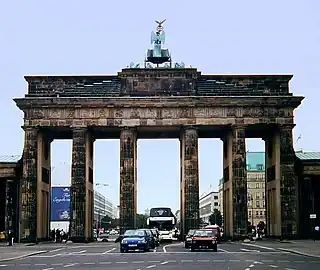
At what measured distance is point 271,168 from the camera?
8431 cm

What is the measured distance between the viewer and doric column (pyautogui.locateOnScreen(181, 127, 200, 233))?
7931 centimetres

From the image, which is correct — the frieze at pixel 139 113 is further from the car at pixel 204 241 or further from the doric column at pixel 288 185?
the car at pixel 204 241

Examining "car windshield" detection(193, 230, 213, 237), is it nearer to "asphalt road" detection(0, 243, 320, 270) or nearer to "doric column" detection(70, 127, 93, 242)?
"asphalt road" detection(0, 243, 320, 270)

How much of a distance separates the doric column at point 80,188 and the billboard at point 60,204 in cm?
682

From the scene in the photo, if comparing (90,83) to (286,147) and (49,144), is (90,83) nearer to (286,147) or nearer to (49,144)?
(49,144)

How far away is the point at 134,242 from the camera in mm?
50406

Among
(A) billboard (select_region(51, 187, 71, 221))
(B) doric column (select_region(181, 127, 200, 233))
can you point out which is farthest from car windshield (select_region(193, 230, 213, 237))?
(A) billboard (select_region(51, 187, 71, 221))

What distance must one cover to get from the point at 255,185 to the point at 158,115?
87.0m

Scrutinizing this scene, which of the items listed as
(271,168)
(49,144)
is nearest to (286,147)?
(271,168)

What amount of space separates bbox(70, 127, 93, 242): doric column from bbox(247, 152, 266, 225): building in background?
83387 mm

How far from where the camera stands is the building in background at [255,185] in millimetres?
160500

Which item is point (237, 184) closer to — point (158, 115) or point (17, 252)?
point (158, 115)

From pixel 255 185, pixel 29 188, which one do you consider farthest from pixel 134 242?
pixel 255 185

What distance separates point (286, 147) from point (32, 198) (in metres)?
28.9
